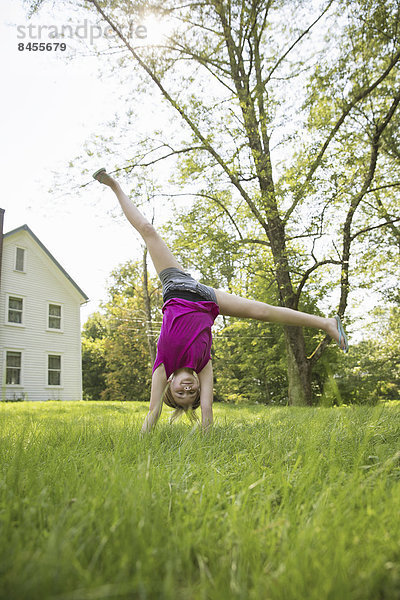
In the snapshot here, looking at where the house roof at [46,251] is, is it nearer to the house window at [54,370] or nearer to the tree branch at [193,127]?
the house window at [54,370]

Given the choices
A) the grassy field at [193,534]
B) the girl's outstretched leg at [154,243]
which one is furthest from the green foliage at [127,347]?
the grassy field at [193,534]

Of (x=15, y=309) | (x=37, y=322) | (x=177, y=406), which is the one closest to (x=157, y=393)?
(x=177, y=406)

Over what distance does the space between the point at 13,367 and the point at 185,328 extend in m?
18.8

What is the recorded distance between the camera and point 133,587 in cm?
88

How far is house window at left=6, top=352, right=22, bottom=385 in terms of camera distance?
64.6 ft

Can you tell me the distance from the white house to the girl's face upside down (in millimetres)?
17931

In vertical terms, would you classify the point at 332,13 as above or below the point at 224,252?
above

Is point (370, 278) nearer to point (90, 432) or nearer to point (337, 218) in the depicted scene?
point (337, 218)

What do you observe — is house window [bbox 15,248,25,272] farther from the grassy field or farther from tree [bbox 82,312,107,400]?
the grassy field

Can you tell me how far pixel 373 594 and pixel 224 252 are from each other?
366 inches

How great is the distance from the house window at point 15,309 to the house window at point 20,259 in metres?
Result: 1.70

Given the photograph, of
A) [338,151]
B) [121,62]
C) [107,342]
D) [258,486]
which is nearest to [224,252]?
[338,151]

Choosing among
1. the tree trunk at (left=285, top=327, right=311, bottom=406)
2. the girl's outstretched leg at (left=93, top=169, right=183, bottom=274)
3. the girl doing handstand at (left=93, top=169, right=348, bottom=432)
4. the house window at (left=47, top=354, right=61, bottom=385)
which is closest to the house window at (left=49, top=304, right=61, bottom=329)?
the house window at (left=47, top=354, right=61, bottom=385)

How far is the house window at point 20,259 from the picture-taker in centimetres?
2106
